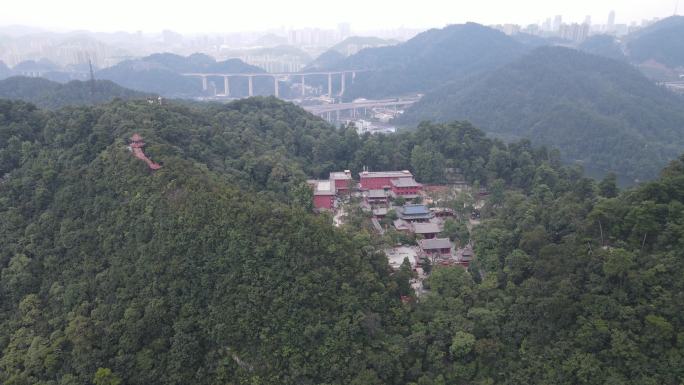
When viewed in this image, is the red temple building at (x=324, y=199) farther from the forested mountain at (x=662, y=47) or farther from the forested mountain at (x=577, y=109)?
the forested mountain at (x=662, y=47)

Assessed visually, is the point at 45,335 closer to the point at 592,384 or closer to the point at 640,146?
the point at 592,384

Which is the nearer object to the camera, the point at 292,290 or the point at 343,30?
the point at 292,290

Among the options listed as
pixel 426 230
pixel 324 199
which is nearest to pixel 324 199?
pixel 324 199

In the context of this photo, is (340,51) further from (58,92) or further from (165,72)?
(58,92)

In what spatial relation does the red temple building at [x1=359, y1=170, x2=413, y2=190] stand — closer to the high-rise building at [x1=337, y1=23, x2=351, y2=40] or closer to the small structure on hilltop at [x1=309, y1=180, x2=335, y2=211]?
the small structure on hilltop at [x1=309, y1=180, x2=335, y2=211]

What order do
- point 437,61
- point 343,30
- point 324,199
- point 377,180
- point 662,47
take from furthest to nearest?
point 343,30 → point 437,61 → point 662,47 → point 377,180 → point 324,199

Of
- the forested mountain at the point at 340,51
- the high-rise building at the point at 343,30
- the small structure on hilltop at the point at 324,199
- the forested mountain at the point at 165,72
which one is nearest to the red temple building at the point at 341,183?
the small structure on hilltop at the point at 324,199

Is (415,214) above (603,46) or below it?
below
